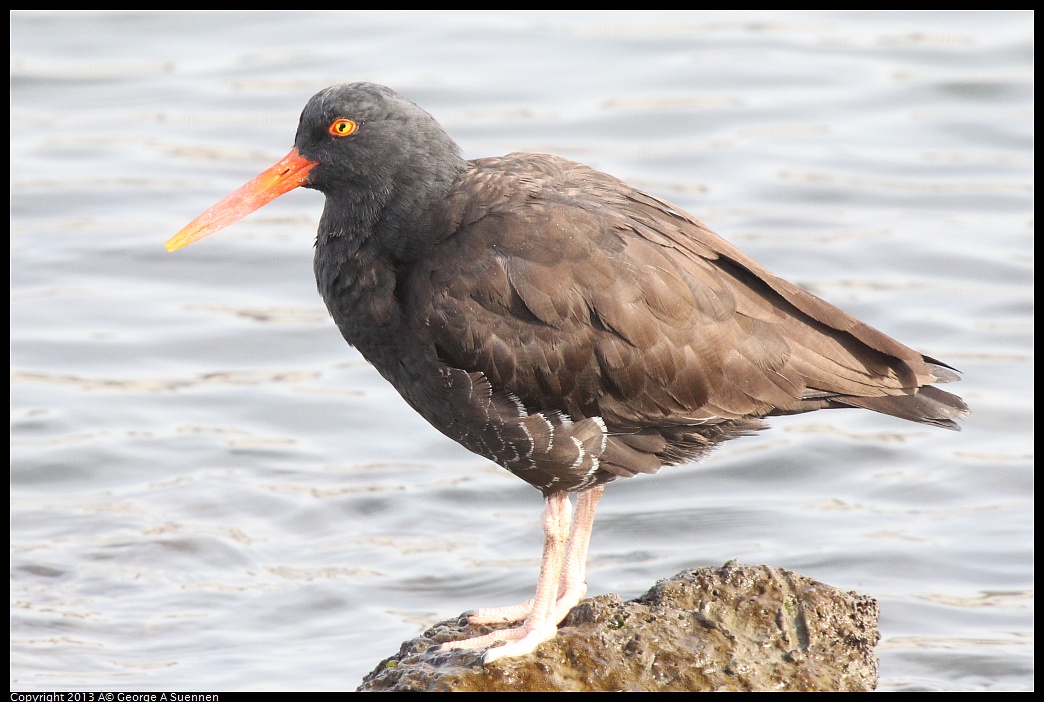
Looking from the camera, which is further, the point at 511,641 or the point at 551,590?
the point at 551,590

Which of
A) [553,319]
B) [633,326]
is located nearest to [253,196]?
[553,319]

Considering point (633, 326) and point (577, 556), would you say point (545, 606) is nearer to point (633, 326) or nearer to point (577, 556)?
point (577, 556)

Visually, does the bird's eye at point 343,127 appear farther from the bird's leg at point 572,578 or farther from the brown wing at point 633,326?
the bird's leg at point 572,578

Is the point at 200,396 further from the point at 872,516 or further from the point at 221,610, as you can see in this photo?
the point at 872,516

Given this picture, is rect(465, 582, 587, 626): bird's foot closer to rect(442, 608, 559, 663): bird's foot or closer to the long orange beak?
rect(442, 608, 559, 663): bird's foot

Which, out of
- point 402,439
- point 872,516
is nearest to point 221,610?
point 402,439

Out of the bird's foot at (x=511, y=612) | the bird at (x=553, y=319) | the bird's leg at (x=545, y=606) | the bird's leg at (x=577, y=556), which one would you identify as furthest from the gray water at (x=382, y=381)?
the bird at (x=553, y=319)

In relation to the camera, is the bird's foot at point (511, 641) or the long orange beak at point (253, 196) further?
the long orange beak at point (253, 196)
